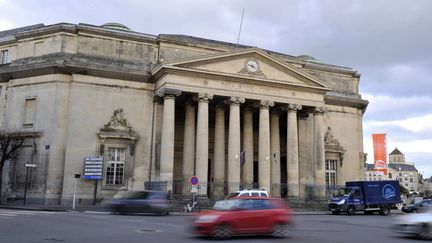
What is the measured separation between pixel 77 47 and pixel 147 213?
57.7 ft

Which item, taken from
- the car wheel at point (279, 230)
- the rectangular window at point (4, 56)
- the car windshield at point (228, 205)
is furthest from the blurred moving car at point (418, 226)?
the rectangular window at point (4, 56)

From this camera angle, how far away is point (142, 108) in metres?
39.1

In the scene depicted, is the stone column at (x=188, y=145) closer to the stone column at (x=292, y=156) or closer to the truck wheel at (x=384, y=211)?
the stone column at (x=292, y=156)

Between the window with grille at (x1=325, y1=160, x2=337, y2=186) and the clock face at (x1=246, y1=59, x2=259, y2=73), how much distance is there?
1386 cm

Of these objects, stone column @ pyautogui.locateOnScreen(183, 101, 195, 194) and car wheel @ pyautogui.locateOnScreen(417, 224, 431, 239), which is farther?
stone column @ pyautogui.locateOnScreen(183, 101, 195, 194)

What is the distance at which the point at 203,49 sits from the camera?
137ft

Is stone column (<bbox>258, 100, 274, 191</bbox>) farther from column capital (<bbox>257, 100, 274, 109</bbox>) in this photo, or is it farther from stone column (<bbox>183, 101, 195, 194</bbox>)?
stone column (<bbox>183, 101, 195, 194</bbox>)

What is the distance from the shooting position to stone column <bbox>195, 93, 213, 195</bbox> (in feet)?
118

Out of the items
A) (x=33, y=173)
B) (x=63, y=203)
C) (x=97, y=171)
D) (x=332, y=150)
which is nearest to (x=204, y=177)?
(x=97, y=171)

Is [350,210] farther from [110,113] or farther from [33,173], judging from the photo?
[33,173]

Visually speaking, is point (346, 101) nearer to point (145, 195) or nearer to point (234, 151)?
point (234, 151)

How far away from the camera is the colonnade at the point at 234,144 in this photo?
36094 mm

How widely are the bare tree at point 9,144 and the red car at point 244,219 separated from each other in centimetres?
2475

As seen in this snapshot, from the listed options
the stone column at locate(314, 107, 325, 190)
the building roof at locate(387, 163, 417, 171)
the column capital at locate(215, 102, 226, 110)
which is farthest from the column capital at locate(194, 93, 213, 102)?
the building roof at locate(387, 163, 417, 171)
